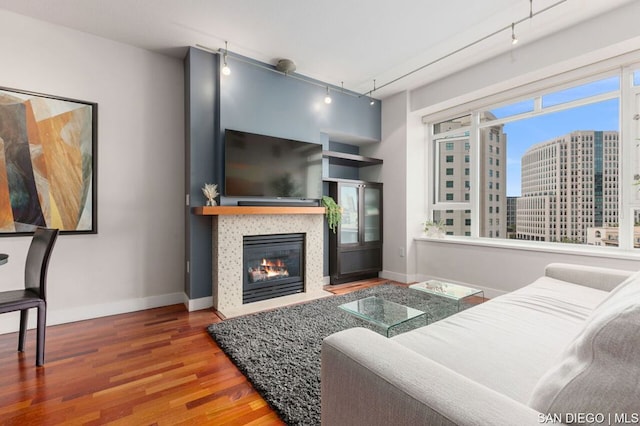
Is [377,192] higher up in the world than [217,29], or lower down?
lower down

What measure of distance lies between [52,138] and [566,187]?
17.4 ft

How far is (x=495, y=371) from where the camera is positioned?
0.96 metres

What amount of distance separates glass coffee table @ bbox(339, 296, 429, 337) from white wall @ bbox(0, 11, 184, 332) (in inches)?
87.4

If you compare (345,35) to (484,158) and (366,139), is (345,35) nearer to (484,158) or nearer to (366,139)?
(366,139)

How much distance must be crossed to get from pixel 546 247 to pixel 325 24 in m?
3.26

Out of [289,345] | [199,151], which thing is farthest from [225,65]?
[289,345]

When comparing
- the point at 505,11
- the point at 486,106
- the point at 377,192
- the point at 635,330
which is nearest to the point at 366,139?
the point at 377,192

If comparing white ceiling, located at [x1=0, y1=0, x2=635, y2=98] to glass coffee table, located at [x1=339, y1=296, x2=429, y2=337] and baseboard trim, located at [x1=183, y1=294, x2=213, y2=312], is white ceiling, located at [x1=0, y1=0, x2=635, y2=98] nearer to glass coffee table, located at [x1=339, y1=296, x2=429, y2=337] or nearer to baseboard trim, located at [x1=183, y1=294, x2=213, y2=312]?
glass coffee table, located at [x1=339, y1=296, x2=429, y2=337]

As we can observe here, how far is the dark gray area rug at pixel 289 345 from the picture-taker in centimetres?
158

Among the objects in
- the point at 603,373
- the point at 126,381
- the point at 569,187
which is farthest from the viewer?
the point at 569,187

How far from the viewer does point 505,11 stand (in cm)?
256

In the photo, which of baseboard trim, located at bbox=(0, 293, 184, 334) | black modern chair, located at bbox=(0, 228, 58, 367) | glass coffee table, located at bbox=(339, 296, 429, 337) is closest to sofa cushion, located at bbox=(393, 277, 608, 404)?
glass coffee table, located at bbox=(339, 296, 429, 337)

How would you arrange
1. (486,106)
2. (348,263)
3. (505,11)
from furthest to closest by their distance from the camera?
(348,263) → (486,106) → (505,11)

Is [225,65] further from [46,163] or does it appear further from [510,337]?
[510,337]
